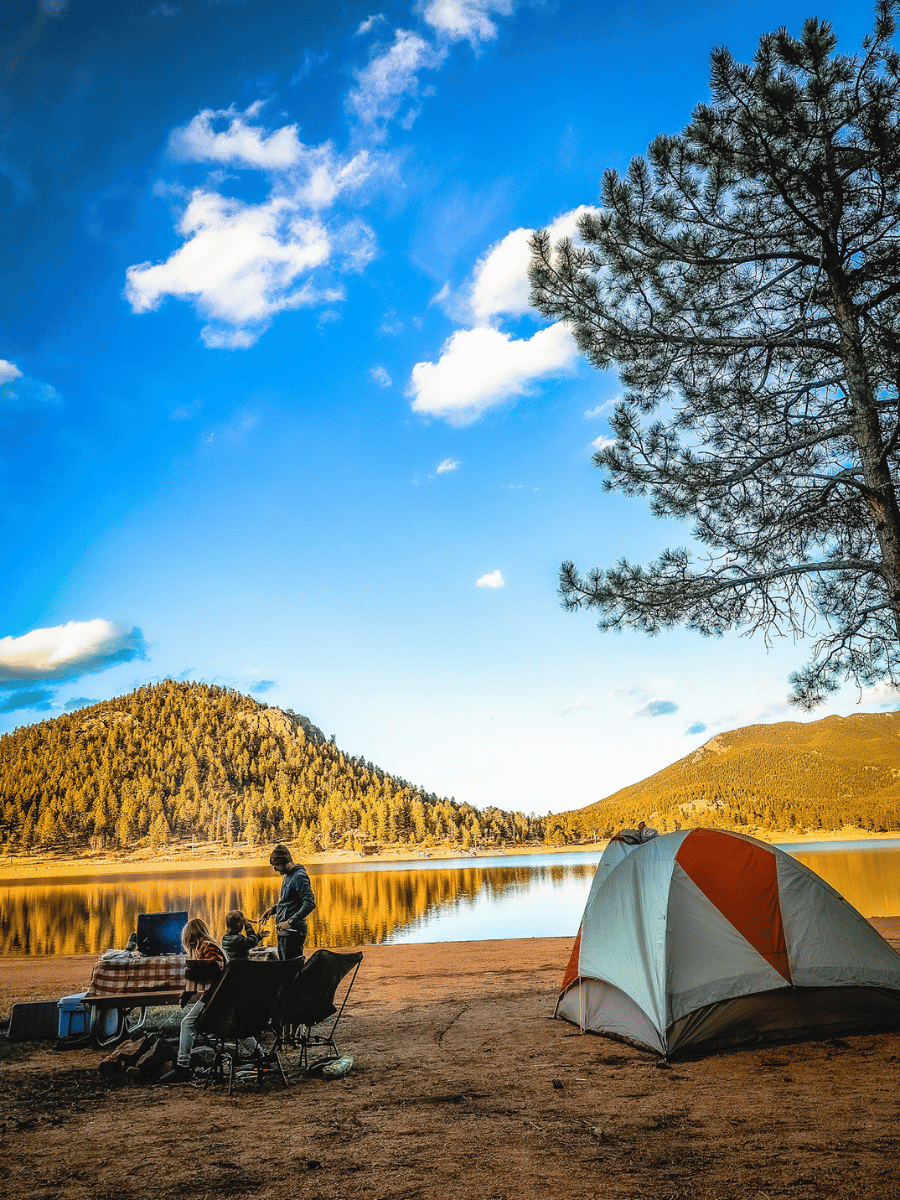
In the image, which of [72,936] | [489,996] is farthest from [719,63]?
[72,936]

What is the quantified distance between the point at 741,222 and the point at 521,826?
463 feet

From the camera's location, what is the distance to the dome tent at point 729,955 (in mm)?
5984

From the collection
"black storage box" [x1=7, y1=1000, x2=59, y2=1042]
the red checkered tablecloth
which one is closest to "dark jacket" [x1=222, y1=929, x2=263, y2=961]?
the red checkered tablecloth

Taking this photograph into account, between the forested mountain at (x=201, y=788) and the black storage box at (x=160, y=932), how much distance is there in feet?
343

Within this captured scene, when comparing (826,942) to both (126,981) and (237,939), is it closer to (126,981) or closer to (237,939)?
(237,939)

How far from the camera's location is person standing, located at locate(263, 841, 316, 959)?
6.75m

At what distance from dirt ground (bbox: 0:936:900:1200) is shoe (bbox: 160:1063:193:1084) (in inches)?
6.6

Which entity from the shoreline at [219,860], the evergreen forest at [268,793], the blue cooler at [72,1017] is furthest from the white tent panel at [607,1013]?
the evergreen forest at [268,793]

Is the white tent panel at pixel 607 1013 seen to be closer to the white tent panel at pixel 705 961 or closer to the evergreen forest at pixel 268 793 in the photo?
the white tent panel at pixel 705 961

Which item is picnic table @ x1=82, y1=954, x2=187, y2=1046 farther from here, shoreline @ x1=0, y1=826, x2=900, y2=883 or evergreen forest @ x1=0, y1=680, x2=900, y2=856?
evergreen forest @ x1=0, y1=680, x2=900, y2=856

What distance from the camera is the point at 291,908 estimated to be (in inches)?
268

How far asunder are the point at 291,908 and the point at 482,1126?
2.91 metres

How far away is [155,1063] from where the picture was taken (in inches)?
233

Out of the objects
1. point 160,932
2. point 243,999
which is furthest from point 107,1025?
point 243,999
